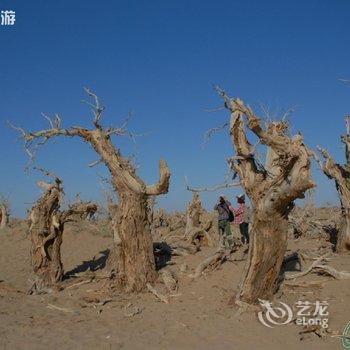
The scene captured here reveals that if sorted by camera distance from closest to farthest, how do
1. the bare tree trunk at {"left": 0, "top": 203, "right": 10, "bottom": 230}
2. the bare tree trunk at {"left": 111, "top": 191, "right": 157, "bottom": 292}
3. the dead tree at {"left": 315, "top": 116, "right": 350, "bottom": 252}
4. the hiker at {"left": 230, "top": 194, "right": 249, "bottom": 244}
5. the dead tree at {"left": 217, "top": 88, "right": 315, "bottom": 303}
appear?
the dead tree at {"left": 217, "top": 88, "right": 315, "bottom": 303} → the bare tree trunk at {"left": 111, "top": 191, "right": 157, "bottom": 292} → the dead tree at {"left": 315, "top": 116, "right": 350, "bottom": 252} → the hiker at {"left": 230, "top": 194, "right": 249, "bottom": 244} → the bare tree trunk at {"left": 0, "top": 203, "right": 10, "bottom": 230}

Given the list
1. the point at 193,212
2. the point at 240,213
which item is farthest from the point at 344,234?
the point at 193,212

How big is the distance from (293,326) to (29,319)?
4.63 meters

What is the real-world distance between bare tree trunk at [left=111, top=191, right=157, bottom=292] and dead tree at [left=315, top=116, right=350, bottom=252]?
549 cm

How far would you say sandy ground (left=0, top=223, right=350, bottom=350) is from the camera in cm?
697

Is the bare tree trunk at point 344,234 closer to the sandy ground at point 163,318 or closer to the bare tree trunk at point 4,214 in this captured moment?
the sandy ground at point 163,318

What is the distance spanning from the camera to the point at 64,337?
7.28 m

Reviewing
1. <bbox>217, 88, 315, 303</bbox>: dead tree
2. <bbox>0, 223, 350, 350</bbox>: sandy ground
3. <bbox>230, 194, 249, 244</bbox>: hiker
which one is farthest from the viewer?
<bbox>230, 194, 249, 244</bbox>: hiker

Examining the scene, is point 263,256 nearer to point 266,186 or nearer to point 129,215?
point 266,186

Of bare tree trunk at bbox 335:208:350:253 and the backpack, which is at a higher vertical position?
the backpack

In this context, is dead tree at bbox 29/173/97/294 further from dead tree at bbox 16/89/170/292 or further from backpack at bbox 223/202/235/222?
backpack at bbox 223/202/235/222

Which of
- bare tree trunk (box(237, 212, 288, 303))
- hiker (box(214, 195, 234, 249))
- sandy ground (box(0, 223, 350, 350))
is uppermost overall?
hiker (box(214, 195, 234, 249))

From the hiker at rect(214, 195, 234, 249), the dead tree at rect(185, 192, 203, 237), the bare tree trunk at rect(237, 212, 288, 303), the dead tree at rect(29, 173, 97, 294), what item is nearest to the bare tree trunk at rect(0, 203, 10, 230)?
the dead tree at rect(185, 192, 203, 237)

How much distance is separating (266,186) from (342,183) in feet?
20.2

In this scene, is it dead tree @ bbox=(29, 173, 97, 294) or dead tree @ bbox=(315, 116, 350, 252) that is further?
dead tree @ bbox=(315, 116, 350, 252)
